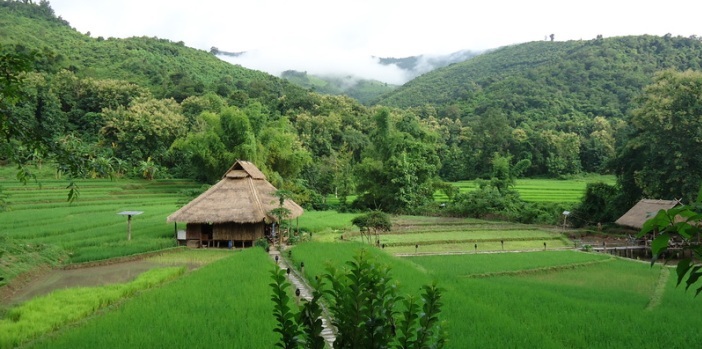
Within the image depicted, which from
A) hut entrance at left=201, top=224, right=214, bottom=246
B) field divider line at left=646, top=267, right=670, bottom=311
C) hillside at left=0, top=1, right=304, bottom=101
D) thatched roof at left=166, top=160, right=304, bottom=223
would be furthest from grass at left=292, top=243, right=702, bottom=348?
hillside at left=0, top=1, right=304, bottom=101

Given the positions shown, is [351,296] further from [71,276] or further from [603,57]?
[603,57]

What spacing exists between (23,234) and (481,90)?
73.5 meters

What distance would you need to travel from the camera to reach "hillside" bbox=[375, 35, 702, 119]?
211 feet

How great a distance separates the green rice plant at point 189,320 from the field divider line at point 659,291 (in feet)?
29.5

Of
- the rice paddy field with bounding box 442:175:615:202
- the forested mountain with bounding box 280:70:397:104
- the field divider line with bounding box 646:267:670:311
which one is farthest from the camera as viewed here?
the forested mountain with bounding box 280:70:397:104

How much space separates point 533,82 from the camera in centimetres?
7138

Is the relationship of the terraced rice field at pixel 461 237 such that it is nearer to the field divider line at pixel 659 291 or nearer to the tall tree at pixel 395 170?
the tall tree at pixel 395 170

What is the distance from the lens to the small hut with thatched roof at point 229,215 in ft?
64.3

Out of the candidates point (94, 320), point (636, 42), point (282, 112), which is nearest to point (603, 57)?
point (636, 42)

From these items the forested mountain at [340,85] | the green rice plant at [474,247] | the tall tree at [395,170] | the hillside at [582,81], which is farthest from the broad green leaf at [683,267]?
the forested mountain at [340,85]

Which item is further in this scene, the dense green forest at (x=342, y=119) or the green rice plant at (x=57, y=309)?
the dense green forest at (x=342, y=119)

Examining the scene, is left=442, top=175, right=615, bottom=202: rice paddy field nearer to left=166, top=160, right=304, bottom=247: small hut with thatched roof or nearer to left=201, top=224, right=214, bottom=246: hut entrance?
left=166, top=160, right=304, bottom=247: small hut with thatched roof

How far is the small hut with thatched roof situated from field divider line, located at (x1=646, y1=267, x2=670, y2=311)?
540 inches

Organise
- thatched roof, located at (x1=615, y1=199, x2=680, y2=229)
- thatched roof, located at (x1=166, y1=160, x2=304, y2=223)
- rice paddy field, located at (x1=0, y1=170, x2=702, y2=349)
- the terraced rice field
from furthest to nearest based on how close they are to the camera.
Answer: thatched roof, located at (x1=615, y1=199, x2=680, y2=229)
the terraced rice field
thatched roof, located at (x1=166, y1=160, x2=304, y2=223)
rice paddy field, located at (x1=0, y1=170, x2=702, y2=349)
